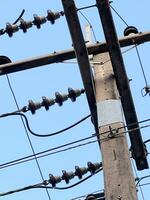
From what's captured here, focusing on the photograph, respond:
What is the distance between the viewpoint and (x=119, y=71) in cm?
792

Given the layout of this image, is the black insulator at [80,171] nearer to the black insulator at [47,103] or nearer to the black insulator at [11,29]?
the black insulator at [47,103]

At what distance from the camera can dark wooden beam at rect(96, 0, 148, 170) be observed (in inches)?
305

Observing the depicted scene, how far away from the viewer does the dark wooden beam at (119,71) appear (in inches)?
305

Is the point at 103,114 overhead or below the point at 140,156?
overhead

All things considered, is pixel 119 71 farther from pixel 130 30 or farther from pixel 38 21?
pixel 38 21

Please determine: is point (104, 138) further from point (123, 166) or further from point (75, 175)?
point (75, 175)

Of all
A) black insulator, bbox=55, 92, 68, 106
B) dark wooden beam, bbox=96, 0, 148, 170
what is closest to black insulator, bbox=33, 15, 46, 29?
black insulator, bbox=55, 92, 68, 106

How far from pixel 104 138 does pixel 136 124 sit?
0.93m

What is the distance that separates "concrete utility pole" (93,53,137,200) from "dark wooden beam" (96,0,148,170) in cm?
13

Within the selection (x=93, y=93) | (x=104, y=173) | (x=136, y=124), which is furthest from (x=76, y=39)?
(x=104, y=173)

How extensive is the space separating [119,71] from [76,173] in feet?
4.11

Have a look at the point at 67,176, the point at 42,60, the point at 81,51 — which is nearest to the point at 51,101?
the point at 42,60

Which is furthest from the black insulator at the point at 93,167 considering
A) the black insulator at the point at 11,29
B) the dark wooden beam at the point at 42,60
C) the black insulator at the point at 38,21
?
the black insulator at the point at 11,29

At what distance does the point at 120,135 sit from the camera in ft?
23.1
